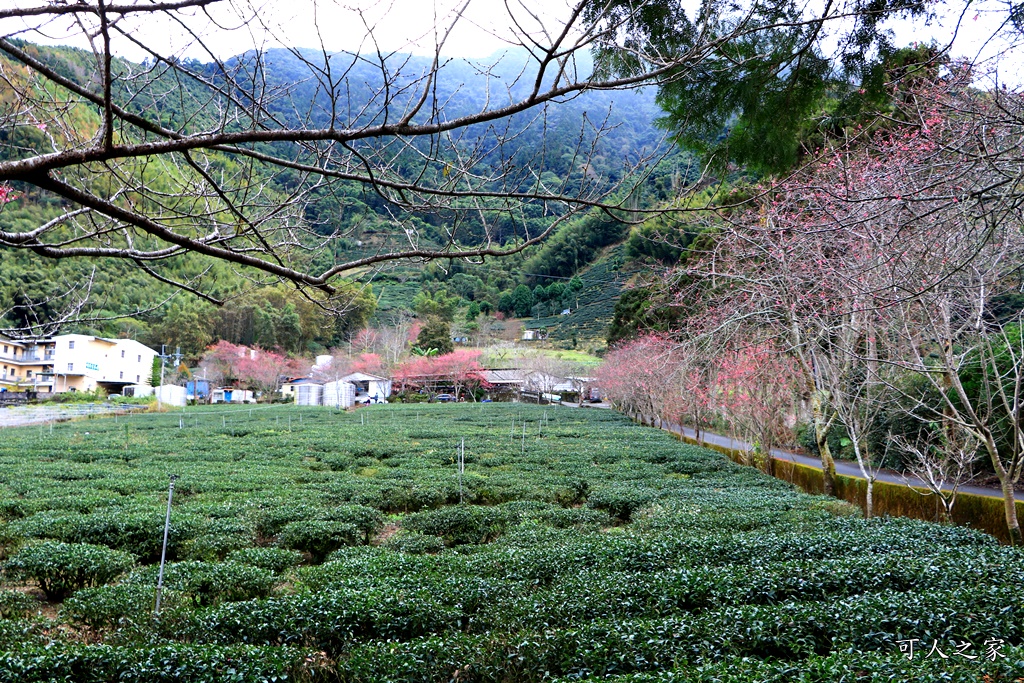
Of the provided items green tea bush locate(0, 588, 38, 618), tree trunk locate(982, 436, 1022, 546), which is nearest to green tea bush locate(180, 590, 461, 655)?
green tea bush locate(0, 588, 38, 618)

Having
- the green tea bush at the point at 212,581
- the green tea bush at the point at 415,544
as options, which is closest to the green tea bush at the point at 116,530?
the green tea bush at the point at 212,581

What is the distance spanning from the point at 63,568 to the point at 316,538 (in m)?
2.50

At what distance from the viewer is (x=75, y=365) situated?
4475cm

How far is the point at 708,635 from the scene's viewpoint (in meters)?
3.96

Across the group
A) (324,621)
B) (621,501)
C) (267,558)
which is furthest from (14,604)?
(621,501)

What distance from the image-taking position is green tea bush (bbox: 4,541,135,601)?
244 inches

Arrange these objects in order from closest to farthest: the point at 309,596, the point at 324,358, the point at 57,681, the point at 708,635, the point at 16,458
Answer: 1. the point at 57,681
2. the point at 708,635
3. the point at 309,596
4. the point at 16,458
5. the point at 324,358

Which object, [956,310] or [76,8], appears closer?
[76,8]

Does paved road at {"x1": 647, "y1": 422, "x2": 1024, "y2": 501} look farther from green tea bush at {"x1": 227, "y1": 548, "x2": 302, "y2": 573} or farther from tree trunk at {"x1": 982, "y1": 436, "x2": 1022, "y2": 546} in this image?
green tea bush at {"x1": 227, "y1": 548, "x2": 302, "y2": 573}

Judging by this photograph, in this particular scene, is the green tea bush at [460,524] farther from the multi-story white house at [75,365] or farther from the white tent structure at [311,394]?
the white tent structure at [311,394]

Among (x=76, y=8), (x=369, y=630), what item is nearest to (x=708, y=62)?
(x=76, y=8)

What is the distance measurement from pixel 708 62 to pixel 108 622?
603 centimetres

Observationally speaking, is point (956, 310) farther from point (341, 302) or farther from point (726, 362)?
point (341, 302)

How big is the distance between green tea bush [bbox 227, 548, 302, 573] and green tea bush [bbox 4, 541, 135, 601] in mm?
1060
